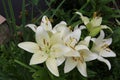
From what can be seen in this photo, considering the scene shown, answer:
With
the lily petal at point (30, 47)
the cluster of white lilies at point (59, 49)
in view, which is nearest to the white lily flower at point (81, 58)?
the cluster of white lilies at point (59, 49)

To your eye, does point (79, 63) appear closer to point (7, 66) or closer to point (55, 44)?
point (55, 44)

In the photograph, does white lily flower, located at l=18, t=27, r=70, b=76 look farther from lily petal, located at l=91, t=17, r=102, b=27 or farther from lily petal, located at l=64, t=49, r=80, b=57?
lily petal, located at l=91, t=17, r=102, b=27

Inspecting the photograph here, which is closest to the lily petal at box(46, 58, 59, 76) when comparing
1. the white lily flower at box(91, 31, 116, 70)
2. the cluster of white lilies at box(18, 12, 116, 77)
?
the cluster of white lilies at box(18, 12, 116, 77)

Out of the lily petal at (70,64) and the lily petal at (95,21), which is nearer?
the lily petal at (70,64)

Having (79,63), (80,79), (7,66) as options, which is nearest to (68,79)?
(80,79)

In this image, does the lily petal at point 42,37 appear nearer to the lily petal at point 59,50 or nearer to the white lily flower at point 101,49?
the lily petal at point 59,50

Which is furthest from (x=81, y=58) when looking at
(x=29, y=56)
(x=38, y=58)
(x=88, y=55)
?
(x=29, y=56)
